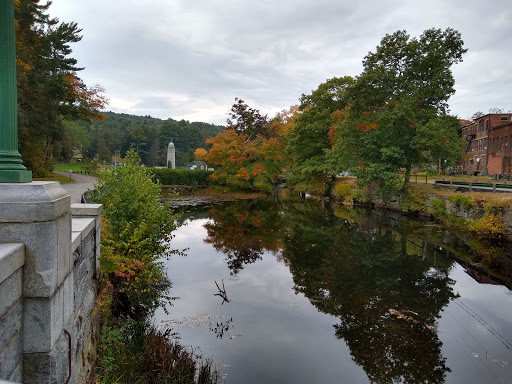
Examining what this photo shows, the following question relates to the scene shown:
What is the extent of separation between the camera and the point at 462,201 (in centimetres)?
1850

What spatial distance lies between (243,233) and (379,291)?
8.65m

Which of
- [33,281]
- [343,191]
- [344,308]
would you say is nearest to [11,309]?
[33,281]

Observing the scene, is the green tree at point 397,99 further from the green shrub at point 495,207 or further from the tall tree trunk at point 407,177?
the green shrub at point 495,207

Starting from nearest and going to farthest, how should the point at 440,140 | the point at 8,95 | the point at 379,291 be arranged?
the point at 8,95 < the point at 379,291 < the point at 440,140

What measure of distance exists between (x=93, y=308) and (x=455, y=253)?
13513 millimetres

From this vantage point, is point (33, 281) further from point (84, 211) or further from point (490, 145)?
point (490, 145)

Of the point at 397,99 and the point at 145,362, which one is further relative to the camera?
the point at 397,99

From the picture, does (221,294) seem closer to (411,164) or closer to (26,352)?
(26,352)

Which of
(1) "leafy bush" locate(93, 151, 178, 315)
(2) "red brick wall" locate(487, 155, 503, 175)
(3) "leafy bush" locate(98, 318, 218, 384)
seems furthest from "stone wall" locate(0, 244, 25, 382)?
(2) "red brick wall" locate(487, 155, 503, 175)

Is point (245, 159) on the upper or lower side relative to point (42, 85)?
lower

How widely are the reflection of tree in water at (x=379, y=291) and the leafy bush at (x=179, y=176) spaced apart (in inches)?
1151

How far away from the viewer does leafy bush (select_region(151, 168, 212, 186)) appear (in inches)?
1699

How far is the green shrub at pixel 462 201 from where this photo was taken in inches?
707

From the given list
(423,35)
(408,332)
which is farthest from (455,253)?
(423,35)
